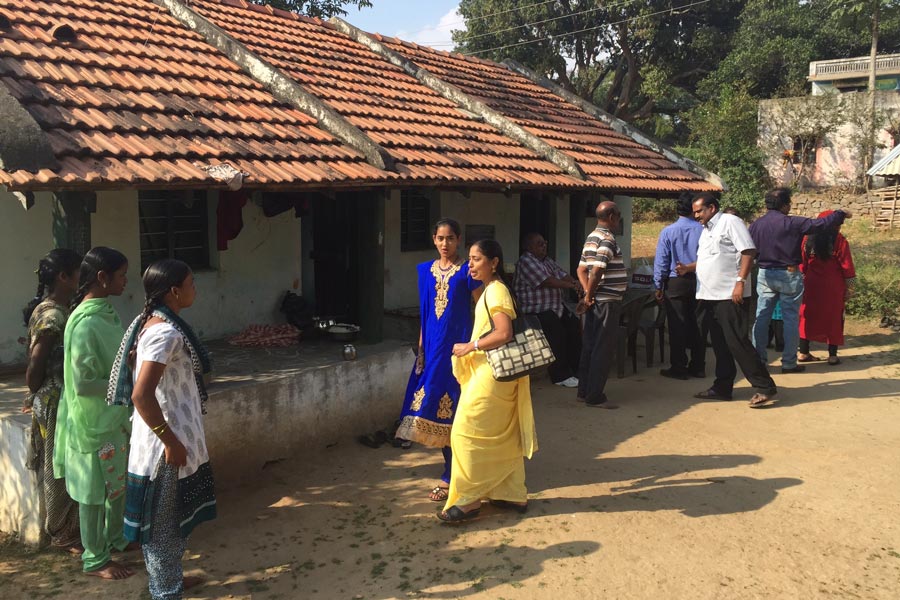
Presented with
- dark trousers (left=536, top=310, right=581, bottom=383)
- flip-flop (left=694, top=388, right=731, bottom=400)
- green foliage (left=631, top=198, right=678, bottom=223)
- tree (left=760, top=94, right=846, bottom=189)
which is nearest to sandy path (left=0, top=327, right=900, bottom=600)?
flip-flop (left=694, top=388, right=731, bottom=400)

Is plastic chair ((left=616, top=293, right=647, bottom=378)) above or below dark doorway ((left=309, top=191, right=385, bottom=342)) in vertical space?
below

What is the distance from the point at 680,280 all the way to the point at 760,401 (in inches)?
62.1

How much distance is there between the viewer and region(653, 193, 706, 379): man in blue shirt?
757 centimetres

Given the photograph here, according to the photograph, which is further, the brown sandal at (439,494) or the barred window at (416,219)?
the barred window at (416,219)

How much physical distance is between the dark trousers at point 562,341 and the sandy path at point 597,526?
1.38 meters

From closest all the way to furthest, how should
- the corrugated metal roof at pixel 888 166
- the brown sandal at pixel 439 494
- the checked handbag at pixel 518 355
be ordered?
1. the checked handbag at pixel 518 355
2. the brown sandal at pixel 439 494
3. the corrugated metal roof at pixel 888 166

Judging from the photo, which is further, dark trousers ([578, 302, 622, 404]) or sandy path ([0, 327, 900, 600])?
dark trousers ([578, 302, 622, 404])

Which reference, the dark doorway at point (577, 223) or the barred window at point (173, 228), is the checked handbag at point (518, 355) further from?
the dark doorway at point (577, 223)

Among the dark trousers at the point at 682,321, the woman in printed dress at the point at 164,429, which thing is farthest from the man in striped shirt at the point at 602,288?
the woman in printed dress at the point at 164,429

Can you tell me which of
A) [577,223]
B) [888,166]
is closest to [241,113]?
[577,223]

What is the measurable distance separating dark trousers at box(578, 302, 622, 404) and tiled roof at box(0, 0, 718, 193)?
5.74 ft

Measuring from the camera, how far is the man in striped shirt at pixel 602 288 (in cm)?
648

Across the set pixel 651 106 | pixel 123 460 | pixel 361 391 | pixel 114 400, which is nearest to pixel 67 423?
pixel 123 460

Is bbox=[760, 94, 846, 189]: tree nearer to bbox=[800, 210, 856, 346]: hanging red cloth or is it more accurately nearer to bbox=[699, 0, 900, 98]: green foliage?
bbox=[699, 0, 900, 98]: green foliage
